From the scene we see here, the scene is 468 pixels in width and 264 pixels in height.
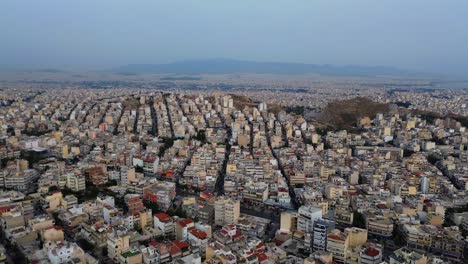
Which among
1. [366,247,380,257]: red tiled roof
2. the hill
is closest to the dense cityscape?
[366,247,380,257]: red tiled roof

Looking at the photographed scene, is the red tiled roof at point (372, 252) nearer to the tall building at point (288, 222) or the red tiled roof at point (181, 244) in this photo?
the tall building at point (288, 222)

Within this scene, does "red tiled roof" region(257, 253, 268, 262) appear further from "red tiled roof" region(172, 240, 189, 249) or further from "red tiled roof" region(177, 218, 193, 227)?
"red tiled roof" region(177, 218, 193, 227)

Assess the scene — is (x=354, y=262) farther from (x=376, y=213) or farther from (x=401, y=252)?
(x=376, y=213)

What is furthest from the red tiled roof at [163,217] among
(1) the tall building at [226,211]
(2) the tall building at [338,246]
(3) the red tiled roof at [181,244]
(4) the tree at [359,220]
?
(4) the tree at [359,220]

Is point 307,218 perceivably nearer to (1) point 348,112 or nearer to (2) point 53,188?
(2) point 53,188

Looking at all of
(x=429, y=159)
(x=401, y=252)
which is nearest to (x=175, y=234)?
(x=401, y=252)

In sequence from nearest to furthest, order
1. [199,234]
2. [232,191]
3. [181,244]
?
[181,244] → [199,234] → [232,191]

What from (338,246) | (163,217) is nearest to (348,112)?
Answer: (338,246)
